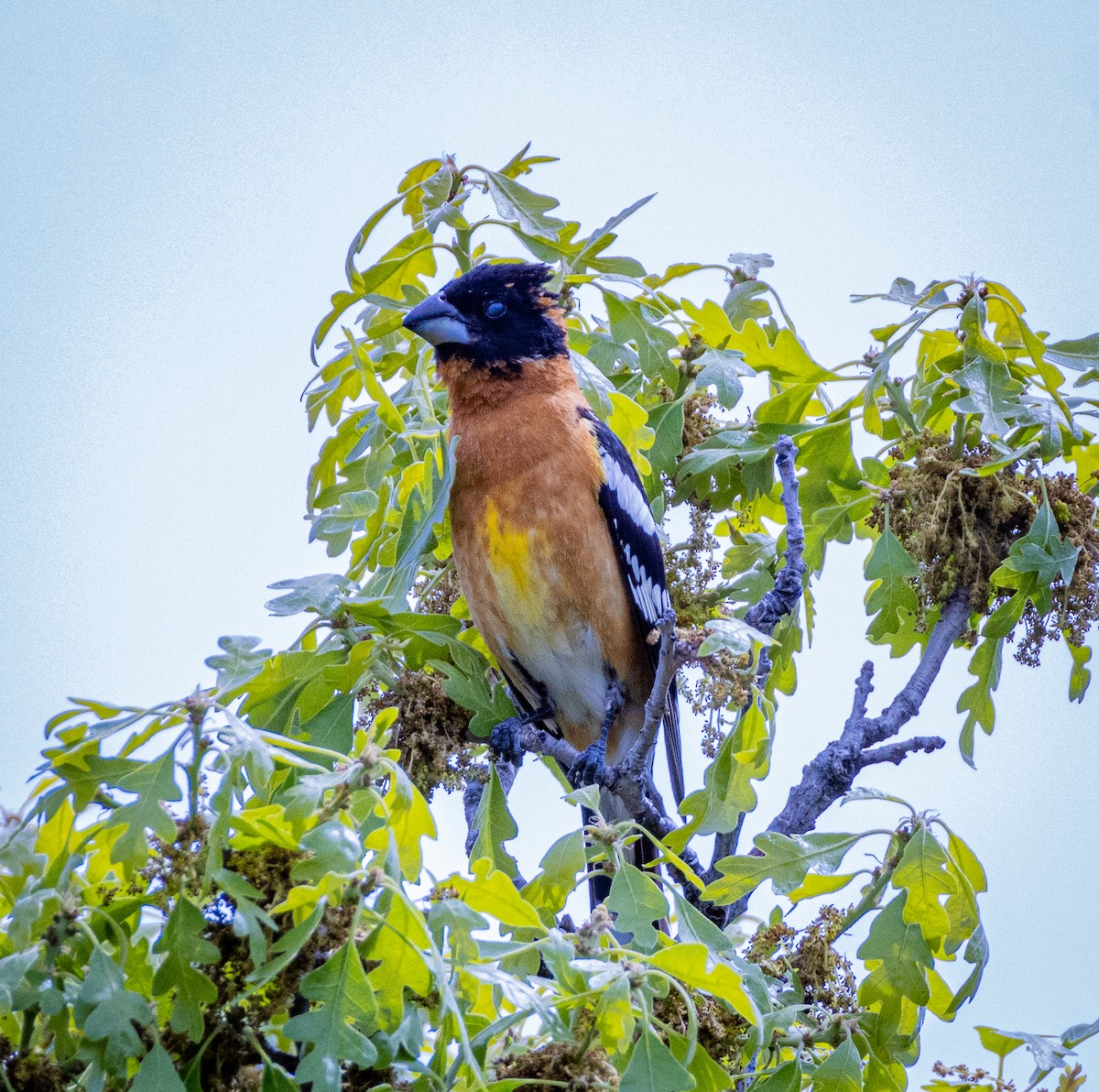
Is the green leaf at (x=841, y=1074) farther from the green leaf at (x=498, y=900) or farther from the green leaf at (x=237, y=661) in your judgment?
the green leaf at (x=237, y=661)

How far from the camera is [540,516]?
3.95 m

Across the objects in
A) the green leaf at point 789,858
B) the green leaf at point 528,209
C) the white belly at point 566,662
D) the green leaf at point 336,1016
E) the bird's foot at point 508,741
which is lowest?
the green leaf at point 336,1016

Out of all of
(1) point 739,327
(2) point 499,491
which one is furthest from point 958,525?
(2) point 499,491

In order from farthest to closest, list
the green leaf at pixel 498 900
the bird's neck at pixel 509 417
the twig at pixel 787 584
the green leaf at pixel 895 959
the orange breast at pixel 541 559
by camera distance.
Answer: the bird's neck at pixel 509 417 < the orange breast at pixel 541 559 < the twig at pixel 787 584 < the green leaf at pixel 895 959 < the green leaf at pixel 498 900

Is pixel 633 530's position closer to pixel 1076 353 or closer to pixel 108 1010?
pixel 1076 353

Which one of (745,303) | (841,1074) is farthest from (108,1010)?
(745,303)

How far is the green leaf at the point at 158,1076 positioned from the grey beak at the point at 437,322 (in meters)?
2.31

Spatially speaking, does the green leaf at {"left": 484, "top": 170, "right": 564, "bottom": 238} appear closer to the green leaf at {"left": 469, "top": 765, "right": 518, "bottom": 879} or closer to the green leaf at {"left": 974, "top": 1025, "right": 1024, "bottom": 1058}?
the green leaf at {"left": 469, "top": 765, "right": 518, "bottom": 879}

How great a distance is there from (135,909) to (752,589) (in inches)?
85.0

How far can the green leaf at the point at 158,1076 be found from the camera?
1.98 m

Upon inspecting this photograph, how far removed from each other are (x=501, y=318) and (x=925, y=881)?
2323mm

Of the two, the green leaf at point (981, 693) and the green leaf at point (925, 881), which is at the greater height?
the green leaf at point (981, 693)

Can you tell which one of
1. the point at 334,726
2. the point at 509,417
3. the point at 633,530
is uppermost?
the point at 509,417

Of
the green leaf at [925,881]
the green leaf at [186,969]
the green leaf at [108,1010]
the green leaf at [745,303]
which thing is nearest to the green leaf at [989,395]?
the green leaf at [745,303]
